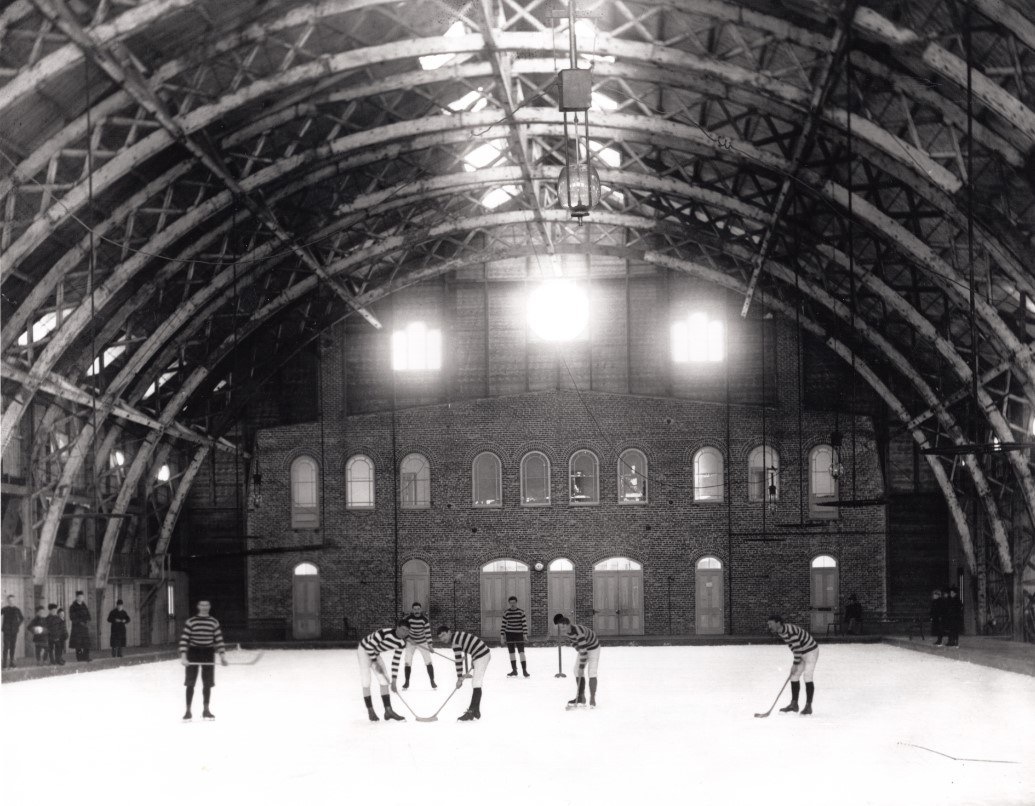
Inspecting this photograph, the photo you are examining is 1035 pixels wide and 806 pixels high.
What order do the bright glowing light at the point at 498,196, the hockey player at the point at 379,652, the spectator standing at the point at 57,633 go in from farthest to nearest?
the bright glowing light at the point at 498,196 < the spectator standing at the point at 57,633 < the hockey player at the point at 379,652

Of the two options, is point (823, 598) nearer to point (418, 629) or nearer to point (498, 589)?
point (498, 589)

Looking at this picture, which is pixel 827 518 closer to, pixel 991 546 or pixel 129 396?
pixel 991 546

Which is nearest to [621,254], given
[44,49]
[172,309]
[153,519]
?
[172,309]

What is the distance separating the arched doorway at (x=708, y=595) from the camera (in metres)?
40.2

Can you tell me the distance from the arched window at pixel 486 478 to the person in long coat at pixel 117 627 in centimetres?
1211

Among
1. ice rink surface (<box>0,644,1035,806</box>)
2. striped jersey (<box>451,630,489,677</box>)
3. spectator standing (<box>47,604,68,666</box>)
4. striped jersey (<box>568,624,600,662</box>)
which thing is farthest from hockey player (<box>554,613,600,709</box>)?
spectator standing (<box>47,604,68,666</box>)

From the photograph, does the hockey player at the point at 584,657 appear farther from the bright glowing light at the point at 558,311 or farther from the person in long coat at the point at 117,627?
the bright glowing light at the point at 558,311

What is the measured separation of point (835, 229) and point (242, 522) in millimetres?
20985

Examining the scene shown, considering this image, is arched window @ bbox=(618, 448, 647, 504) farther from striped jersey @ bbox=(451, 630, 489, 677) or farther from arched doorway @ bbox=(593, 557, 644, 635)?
striped jersey @ bbox=(451, 630, 489, 677)

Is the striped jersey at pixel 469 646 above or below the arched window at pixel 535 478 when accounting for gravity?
below

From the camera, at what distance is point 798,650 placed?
17.9 m

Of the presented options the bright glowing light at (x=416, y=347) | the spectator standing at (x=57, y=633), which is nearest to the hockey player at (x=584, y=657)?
the spectator standing at (x=57, y=633)

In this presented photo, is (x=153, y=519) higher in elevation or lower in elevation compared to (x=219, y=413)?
lower

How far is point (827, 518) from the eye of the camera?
3969 centimetres
